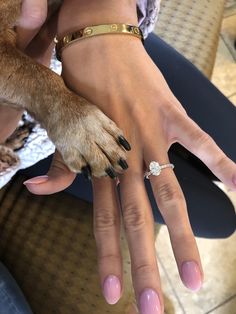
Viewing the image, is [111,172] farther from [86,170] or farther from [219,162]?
[219,162]

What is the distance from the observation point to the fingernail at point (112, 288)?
25.9 inches

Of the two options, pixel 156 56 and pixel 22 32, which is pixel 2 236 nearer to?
pixel 22 32

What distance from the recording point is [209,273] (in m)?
1.74

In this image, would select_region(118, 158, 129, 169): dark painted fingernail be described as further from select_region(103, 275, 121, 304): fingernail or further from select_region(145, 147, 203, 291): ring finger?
select_region(103, 275, 121, 304): fingernail

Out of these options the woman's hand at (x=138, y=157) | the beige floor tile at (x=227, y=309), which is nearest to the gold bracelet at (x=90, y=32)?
the woman's hand at (x=138, y=157)

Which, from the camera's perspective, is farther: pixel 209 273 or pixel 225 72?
pixel 225 72

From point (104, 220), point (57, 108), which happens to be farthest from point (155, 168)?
point (57, 108)

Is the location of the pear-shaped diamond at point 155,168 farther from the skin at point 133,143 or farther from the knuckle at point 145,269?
the knuckle at point 145,269

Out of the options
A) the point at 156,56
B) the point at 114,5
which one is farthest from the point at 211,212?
the point at 114,5

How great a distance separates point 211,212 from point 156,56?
0.44m

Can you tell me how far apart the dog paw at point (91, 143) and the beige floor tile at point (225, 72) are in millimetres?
1408

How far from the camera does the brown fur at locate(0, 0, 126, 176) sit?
78 cm

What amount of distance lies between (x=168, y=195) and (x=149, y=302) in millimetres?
168

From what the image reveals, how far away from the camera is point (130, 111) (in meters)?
0.81
